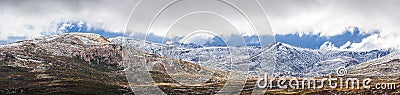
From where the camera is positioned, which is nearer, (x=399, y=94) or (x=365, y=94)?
Answer: (x=399, y=94)

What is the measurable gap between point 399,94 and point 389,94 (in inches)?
372

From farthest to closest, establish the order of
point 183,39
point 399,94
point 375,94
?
point 375,94 < point 399,94 < point 183,39

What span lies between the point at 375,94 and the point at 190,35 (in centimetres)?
16344

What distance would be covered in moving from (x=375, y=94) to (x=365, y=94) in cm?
543

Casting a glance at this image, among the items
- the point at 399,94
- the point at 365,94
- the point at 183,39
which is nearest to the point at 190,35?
the point at 183,39

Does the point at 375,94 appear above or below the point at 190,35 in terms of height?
below

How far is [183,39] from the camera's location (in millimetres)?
57062

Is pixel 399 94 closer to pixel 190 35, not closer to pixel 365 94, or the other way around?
pixel 365 94

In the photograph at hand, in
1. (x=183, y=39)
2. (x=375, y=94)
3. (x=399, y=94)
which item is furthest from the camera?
(x=375, y=94)

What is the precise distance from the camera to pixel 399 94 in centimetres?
17925

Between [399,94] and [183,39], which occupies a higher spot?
[183,39]

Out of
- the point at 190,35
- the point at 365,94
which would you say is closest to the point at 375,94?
the point at 365,94

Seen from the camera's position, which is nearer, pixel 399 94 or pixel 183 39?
pixel 183 39

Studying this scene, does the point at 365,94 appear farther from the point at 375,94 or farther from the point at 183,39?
the point at 183,39
